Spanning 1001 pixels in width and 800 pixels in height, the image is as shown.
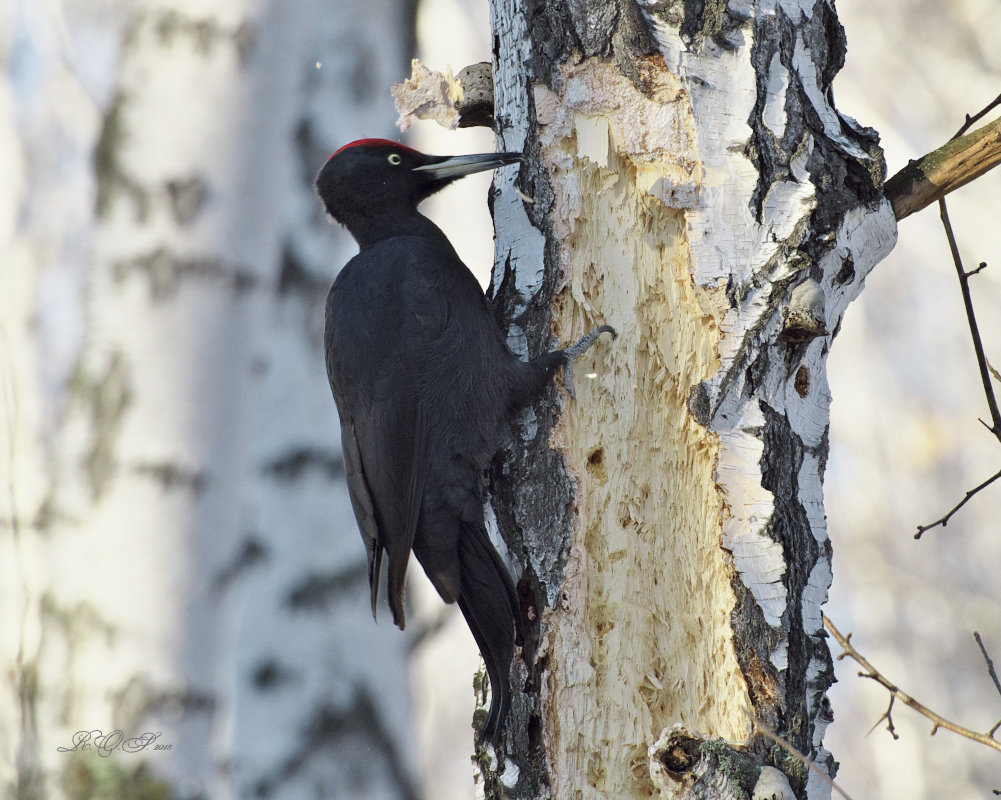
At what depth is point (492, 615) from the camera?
1.92 m

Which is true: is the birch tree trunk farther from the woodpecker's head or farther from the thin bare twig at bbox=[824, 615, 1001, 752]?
the thin bare twig at bbox=[824, 615, 1001, 752]

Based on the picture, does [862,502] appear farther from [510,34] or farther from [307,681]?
[510,34]

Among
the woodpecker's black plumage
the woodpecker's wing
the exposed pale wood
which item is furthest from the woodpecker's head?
the exposed pale wood

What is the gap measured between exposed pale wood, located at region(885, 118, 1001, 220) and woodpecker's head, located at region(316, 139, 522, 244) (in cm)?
127

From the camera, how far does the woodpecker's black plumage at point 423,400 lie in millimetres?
2131

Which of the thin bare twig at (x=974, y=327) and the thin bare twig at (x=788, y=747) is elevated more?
the thin bare twig at (x=974, y=327)

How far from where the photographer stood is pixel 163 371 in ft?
9.11

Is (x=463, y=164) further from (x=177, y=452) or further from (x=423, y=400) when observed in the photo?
(x=177, y=452)

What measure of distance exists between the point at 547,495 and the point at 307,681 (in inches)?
56.7

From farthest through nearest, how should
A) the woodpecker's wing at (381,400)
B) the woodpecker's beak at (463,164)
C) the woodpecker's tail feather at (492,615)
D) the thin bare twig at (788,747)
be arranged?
1. the woodpecker's wing at (381,400)
2. the woodpecker's beak at (463,164)
3. the woodpecker's tail feather at (492,615)
4. the thin bare twig at (788,747)

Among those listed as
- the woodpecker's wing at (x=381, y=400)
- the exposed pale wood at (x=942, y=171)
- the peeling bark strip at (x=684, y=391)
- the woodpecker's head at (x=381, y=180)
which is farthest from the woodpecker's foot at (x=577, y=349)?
the woodpecker's head at (x=381, y=180)

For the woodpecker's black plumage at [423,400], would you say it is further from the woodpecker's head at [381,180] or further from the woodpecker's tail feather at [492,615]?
the woodpecker's head at [381,180]

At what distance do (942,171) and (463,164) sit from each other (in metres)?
1.14

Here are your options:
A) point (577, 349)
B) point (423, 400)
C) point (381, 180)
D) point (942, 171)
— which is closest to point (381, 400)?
point (423, 400)
